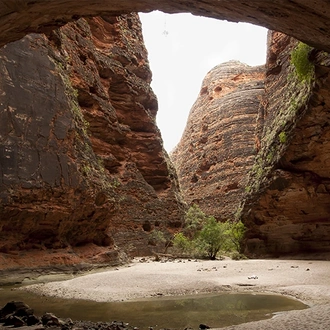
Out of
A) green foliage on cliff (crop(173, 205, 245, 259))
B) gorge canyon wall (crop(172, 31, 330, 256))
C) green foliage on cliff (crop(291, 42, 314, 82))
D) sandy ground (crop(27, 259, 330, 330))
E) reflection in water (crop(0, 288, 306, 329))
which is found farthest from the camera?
green foliage on cliff (crop(173, 205, 245, 259))

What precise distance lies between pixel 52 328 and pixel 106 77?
23469mm

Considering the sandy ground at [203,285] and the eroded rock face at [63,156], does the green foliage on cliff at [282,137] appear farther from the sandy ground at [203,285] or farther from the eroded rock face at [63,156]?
the eroded rock face at [63,156]

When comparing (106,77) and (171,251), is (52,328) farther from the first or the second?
(106,77)

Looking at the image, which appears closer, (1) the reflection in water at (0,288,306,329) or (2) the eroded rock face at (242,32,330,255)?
(1) the reflection in water at (0,288,306,329)

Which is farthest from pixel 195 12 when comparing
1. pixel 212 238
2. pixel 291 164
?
pixel 212 238

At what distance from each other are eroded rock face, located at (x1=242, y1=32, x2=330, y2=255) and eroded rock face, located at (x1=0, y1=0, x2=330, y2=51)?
6673 mm

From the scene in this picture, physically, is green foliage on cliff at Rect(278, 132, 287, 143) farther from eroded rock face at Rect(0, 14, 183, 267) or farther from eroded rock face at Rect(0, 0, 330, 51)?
eroded rock face at Rect(0, 0, 330, 51)

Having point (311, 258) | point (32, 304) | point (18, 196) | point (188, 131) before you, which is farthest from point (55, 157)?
point (188, 131)

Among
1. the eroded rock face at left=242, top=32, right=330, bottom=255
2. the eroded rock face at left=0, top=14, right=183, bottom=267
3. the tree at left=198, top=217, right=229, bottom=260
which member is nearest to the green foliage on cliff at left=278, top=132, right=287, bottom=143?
the eroded rock face at left=242, top=32, right=330, bottom=255

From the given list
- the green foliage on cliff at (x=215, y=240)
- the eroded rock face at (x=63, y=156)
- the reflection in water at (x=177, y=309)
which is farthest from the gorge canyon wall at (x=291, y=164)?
the reflection in water at (x=177, y=309)

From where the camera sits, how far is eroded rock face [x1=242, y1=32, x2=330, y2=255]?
1295cm

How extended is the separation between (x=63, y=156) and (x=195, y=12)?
909cm

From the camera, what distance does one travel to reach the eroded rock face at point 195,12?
4.61 metres

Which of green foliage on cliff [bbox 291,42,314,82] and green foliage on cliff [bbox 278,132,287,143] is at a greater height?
green foliage on cliff [bbox 291,42,314,82]
